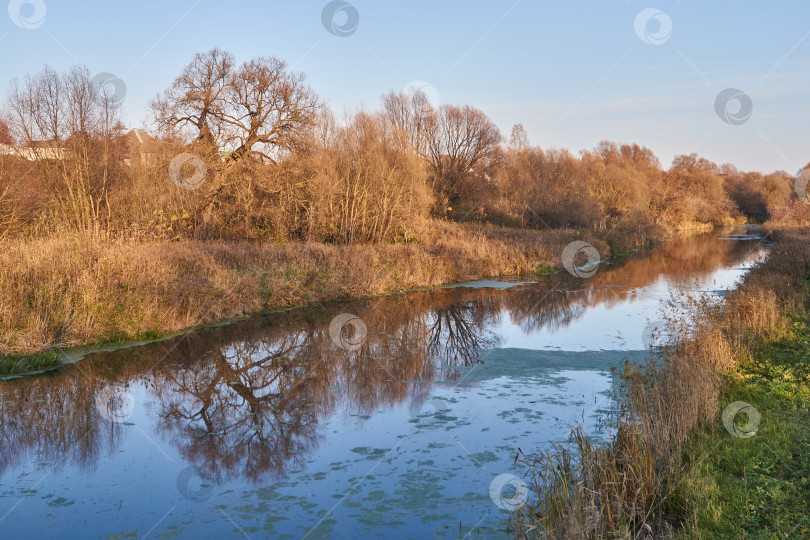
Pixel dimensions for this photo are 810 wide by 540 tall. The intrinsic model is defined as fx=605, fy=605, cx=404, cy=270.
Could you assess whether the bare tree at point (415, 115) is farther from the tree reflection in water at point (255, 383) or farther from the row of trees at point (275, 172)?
the tree reflection in water at point (255, 383)

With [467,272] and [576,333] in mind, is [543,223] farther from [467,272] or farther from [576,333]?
[576,333]

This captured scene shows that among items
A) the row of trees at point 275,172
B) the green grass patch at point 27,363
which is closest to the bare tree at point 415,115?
the row of trees at point 275,172

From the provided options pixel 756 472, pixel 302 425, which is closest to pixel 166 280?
pixel 302 425

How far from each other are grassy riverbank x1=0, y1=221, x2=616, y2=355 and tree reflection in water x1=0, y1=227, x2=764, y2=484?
0.67 meters

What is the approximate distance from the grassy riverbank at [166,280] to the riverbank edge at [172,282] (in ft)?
0.07

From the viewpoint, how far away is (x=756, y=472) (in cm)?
525

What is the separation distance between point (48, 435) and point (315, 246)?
11942 mm

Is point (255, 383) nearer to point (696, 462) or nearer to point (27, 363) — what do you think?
point (27, 363)

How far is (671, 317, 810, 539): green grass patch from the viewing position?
14.5 feet

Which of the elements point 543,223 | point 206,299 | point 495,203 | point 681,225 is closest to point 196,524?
point 206,299

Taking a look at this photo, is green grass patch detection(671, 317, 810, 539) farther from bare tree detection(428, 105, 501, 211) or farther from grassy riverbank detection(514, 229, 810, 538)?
bare tree detection(428, 105, 501, 211)

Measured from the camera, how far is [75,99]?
15.1m

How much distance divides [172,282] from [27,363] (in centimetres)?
361

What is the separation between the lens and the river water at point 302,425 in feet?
16.8
